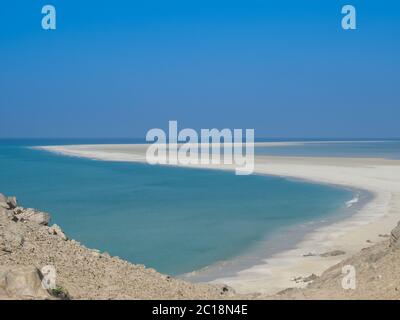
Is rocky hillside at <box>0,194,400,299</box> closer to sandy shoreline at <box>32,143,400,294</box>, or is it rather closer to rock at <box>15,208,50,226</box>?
rock at <box>15,208,50,226</box>

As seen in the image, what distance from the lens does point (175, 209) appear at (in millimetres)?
28312

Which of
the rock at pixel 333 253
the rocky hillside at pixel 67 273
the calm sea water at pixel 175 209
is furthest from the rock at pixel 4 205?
the rock at pixel 333 253

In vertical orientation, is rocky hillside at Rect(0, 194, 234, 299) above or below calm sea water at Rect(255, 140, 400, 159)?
below

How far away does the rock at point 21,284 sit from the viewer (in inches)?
268

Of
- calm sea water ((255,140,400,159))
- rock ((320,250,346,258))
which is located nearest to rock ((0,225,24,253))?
rock ((320,250,346,258))

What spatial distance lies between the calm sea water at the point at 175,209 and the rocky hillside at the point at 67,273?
251 inches

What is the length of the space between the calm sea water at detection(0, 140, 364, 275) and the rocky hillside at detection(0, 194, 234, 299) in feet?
20.9

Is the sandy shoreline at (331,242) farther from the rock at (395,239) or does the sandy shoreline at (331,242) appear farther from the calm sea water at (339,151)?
the calm sea water at (339,151)

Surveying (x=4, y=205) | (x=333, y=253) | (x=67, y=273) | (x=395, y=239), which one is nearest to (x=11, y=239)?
(x=67, y=273)

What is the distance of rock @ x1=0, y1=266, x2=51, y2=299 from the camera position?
680 cm

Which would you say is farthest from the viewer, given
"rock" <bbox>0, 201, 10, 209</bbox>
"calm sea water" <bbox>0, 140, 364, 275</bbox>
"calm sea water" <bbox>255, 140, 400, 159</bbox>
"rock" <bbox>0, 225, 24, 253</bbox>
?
"calm sea water" <bbox>255, 140, 400, 159</bbox>
